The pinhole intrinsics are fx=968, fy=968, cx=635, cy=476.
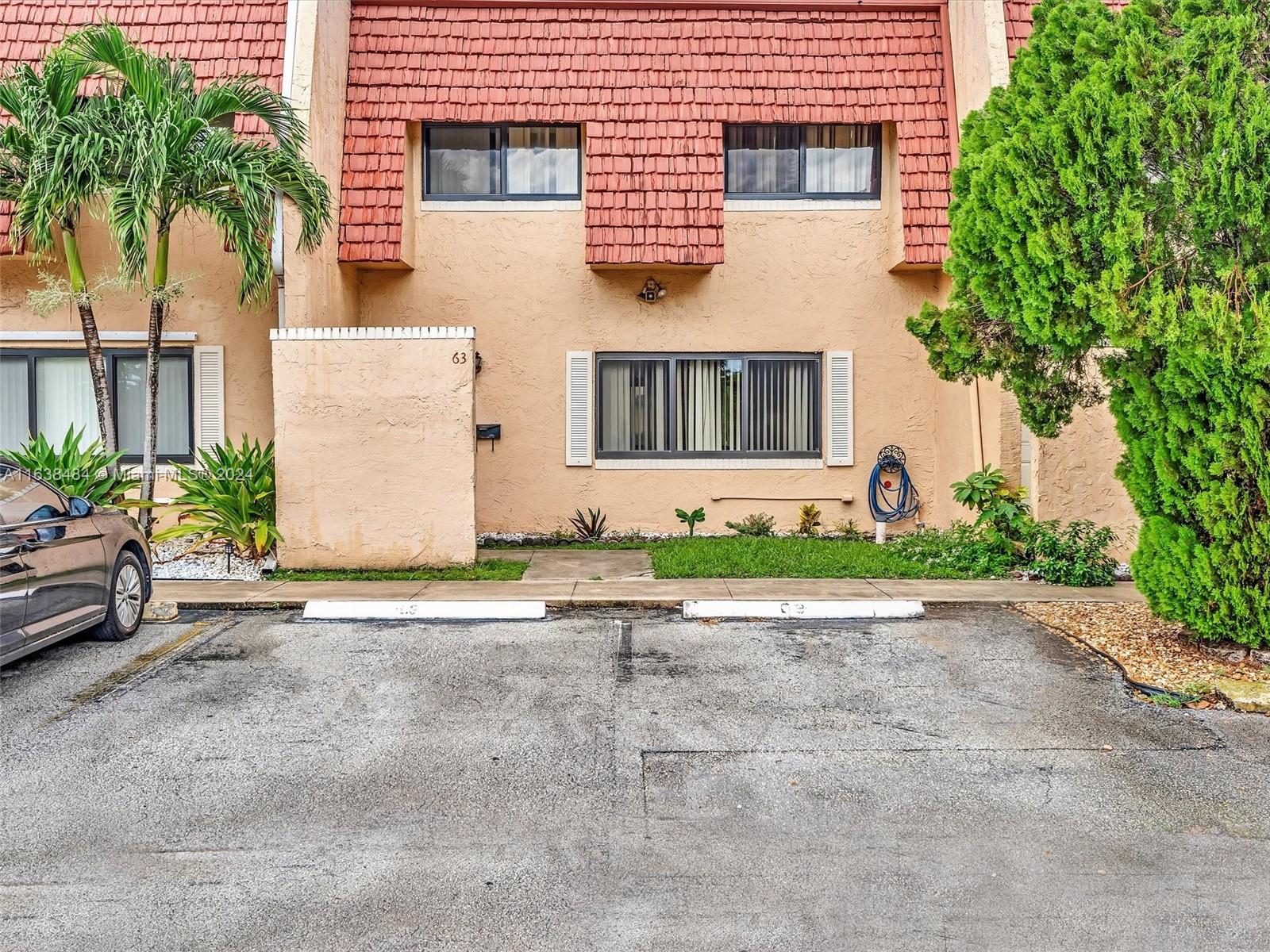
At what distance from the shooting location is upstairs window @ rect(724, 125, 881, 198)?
1270 cm

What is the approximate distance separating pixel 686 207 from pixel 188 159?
558cm

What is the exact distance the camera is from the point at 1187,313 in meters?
6.05

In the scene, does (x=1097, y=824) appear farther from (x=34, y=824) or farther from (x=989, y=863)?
(x=34, y=824)

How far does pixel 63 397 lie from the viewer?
12.0 meters

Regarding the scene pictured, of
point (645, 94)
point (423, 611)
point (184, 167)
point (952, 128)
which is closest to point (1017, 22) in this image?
point (952, 128)

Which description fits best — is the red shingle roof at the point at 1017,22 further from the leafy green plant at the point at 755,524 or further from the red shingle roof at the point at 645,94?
the leafy green plant at the point at 755,524

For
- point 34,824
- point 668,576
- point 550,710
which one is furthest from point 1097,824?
point 668,576

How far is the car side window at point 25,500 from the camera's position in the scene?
6.35 meters

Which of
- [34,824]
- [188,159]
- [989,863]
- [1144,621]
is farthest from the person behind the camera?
[188,159]

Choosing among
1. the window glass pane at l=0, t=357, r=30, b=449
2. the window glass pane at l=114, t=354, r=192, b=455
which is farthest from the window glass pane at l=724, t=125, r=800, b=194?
the window glass pane at l=0, t=357, r=30, b=449

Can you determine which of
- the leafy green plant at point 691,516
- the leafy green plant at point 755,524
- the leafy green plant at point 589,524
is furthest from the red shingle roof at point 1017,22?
the leafy green plant at point 589,524

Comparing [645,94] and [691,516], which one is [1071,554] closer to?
[691,516]

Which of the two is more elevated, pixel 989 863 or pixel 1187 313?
pixel 1187 313

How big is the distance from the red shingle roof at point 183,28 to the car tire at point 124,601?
6.71 m
